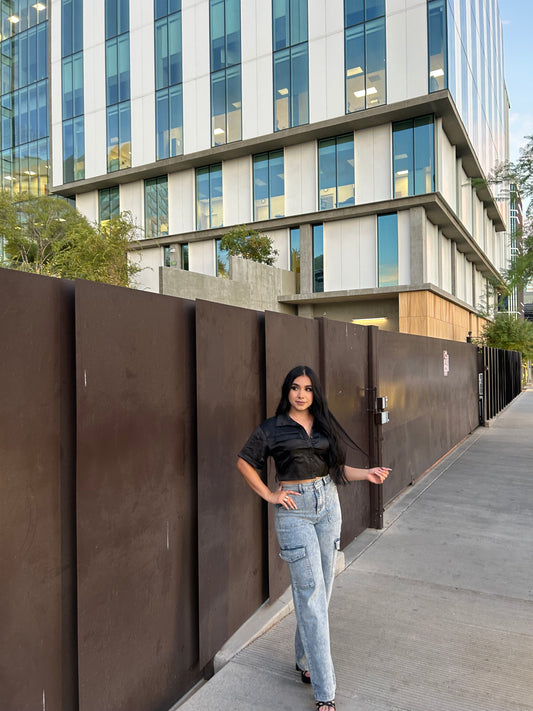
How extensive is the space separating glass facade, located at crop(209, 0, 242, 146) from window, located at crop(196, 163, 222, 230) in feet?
6.19

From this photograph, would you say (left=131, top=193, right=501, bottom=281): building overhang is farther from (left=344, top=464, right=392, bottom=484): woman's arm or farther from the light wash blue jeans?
the light wash blue jeans

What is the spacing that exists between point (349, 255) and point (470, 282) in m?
14.8

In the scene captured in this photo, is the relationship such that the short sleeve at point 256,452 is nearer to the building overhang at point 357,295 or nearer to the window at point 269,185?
the building overhang at point 357,295

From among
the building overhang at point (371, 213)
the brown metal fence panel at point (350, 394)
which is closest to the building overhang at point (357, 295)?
the building overhang at point (371, 213)

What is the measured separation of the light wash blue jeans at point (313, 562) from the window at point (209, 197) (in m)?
30.4

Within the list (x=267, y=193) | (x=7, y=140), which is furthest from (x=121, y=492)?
(x=7, y=140)

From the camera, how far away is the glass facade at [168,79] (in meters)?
31.5

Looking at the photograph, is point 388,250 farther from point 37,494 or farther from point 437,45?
point 37,494

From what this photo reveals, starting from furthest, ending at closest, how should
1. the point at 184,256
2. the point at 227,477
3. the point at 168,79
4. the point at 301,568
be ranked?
the point at 184,256, the point at 168,79, the point at 227,477, the point at 301,568

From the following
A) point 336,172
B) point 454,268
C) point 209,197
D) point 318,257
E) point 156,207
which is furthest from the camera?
point 454,268

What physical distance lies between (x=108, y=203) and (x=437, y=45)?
21.9 metres

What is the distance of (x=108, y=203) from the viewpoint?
116 feet

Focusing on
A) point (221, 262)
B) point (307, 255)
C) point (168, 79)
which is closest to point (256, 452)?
point (307, 255)

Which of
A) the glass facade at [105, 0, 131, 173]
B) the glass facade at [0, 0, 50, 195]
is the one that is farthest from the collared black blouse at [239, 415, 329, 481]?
the glass facade at [0, 0, 50, 195]
